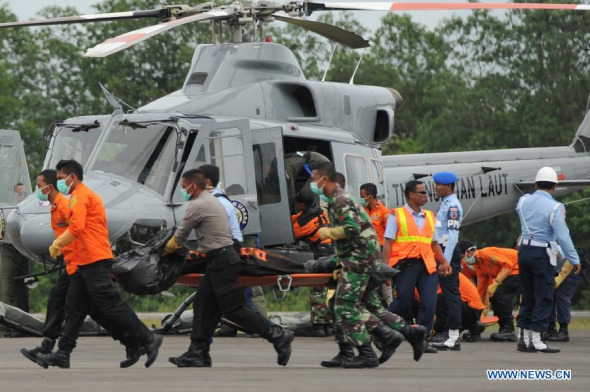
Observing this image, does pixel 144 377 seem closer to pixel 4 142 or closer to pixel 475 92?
pixel 4 142

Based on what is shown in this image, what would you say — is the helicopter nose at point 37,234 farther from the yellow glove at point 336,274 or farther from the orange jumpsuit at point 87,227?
the yellow glove at point 336,274

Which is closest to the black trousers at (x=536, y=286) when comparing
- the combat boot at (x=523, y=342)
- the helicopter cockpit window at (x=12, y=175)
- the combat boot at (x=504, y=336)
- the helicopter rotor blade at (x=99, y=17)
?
the combat boot at (x=523, y=342)

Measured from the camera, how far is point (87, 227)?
1225cm

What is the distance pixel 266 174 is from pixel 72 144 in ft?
7.91

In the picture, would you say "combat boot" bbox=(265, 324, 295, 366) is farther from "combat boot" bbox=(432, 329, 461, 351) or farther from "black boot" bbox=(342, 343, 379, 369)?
"combat boot" bbox=(432, 329, 461, 351)

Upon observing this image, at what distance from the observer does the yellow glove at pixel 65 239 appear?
12.1 m

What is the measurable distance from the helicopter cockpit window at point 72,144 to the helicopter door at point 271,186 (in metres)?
1.96

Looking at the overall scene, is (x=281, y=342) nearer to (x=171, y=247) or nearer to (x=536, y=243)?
(x=171, y=247)

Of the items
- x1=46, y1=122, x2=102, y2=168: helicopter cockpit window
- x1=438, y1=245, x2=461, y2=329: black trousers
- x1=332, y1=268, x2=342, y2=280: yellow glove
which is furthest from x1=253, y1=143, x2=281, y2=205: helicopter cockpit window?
x1=332, y1=268, x2=342, y2=280: yellow glove

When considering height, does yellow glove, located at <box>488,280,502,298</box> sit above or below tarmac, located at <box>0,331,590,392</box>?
below

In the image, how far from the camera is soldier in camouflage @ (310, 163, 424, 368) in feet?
40.7

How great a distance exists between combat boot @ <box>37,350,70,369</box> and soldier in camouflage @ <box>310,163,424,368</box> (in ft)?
7.46

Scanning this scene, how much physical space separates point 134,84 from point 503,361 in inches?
1585

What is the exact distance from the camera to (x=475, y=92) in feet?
148
